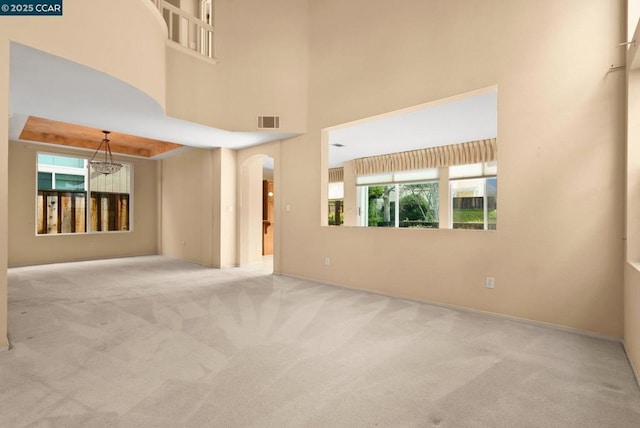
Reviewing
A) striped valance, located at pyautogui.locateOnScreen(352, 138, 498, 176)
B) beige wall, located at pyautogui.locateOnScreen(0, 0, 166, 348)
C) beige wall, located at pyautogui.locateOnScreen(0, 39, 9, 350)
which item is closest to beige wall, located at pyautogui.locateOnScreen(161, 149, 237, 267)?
beige wall, located at pyautogui.locateOnScreen(0, 0, 166, 348)

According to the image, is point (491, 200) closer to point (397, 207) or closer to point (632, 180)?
point (397, 207)

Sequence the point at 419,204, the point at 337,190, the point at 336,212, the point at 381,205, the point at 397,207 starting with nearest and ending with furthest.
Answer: the point at 419,204 < the point at 397,207 < the point at 381,205 < the point at 337,190 < the point at 336,212

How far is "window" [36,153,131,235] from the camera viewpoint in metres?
7.18

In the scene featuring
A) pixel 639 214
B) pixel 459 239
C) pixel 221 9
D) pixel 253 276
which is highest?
pixel 221 9

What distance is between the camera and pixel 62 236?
24.2 ft

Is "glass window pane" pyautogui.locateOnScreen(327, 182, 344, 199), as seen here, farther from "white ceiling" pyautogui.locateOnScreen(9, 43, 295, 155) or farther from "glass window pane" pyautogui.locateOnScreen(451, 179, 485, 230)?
"white ceiling" pyautogui.locateOnScreen(9, 43, 295, 155)

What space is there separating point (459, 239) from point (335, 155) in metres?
6.16

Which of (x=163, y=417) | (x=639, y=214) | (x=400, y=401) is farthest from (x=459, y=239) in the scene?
(x=163, y=417)

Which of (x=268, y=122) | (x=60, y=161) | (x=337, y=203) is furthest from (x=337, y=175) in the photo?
(x=60, y=161)

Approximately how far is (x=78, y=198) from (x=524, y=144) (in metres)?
8.85

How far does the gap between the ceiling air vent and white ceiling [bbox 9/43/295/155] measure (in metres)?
0.15

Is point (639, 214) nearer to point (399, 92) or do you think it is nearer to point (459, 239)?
point (459, 239)

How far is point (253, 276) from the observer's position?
5.76 metres

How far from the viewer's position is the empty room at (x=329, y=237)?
2008mm
